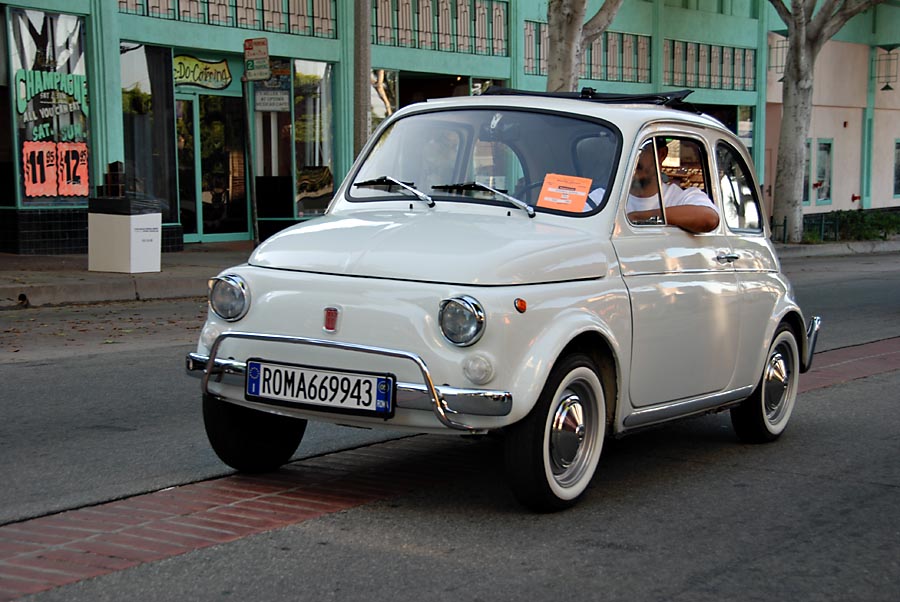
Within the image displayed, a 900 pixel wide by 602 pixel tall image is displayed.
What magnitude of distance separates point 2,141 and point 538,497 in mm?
15529

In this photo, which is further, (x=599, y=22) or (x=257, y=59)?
(x=599, y=22)

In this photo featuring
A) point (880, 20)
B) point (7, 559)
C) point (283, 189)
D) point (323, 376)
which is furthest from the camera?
point (880, 20)

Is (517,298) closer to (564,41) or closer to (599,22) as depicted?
(564,41)

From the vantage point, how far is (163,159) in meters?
21.5

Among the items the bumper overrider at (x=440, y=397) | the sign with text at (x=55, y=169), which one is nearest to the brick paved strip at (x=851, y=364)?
the bumper overrider at (x=440, y=397)

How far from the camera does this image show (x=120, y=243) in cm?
1670

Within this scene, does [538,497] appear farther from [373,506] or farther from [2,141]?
[2,141]

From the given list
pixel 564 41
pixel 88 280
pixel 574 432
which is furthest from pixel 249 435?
pixel 564 41

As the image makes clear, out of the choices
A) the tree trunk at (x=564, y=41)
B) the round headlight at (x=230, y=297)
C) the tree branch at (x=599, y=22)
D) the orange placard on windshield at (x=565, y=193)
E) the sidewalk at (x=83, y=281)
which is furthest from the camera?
the tree branch at (x=599, y=22)

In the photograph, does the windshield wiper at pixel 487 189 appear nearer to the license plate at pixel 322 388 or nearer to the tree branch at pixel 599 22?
the license plate at pixel 322 388

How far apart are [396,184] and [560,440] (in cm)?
169

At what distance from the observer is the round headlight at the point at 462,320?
16.0ft

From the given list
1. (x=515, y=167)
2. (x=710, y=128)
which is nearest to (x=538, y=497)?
(x=515, y=167)

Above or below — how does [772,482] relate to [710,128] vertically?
below
